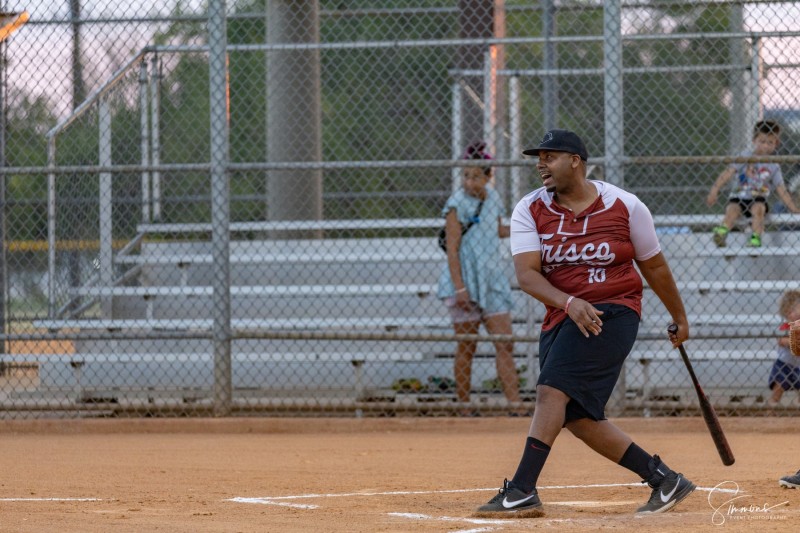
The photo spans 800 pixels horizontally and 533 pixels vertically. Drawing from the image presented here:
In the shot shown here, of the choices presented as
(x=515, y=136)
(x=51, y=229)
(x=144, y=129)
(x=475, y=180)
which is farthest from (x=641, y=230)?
(x=144, y=129)

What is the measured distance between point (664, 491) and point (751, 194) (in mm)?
5660

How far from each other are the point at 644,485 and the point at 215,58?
494 centimetres

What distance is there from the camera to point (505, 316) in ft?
32.2

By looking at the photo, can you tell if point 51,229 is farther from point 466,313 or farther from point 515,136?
point 515,136

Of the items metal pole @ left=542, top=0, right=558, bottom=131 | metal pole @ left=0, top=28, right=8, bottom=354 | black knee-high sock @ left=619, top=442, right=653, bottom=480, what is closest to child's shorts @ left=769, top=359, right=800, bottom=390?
metal pole @ left=542, top=0, right=558, bottom=131

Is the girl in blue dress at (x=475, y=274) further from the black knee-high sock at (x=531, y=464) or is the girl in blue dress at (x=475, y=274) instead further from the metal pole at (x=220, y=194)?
the black knee-high sock at (x=531, y=464)

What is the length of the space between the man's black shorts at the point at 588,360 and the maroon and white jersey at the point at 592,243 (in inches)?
3.1

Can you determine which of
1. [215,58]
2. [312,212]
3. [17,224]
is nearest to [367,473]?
[215,58]

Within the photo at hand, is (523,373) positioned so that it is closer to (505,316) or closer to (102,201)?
(505,316)

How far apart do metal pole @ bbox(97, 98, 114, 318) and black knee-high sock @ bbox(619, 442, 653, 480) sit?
6658 mm

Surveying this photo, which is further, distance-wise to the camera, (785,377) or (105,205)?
(105,205)

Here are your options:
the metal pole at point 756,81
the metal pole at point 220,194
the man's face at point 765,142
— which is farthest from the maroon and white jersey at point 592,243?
the metal pole at point 756,81

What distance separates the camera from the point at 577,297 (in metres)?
5.49

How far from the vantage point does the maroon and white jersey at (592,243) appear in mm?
5473
